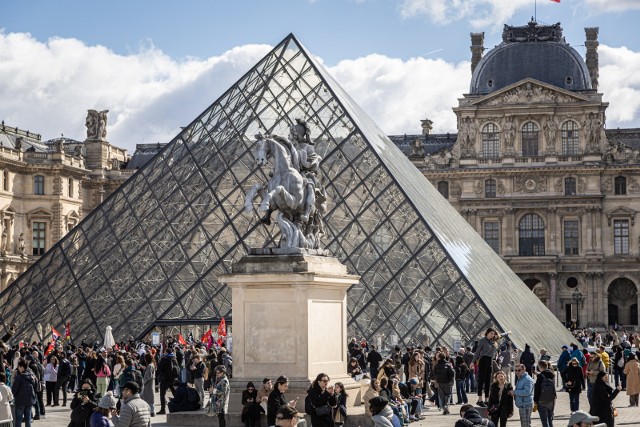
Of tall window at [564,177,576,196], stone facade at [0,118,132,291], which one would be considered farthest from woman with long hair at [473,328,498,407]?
tall window at [564,177,576,196]

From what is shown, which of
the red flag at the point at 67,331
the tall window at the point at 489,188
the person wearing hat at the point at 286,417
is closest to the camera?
the person wearing hat at the point at 286,417

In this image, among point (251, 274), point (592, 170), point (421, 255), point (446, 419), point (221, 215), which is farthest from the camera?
point (592, 170)

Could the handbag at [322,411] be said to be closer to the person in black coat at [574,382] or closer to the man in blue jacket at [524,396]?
the man in blue jacket at [524,396]

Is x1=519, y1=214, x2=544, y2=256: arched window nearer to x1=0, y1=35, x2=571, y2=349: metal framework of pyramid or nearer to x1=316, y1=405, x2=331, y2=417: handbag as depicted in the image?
x1=0, y1=35, x2=571, y2=349: metal framework of pyramid

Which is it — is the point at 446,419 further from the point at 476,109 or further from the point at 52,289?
the point at 476,109

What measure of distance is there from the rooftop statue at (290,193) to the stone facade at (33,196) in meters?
47.8

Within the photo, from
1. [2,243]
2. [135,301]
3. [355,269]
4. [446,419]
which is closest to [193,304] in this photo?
[135,301]

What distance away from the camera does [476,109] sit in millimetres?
68812

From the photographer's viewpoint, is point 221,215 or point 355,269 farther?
point 221,215

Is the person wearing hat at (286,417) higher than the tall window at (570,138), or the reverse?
the tall window at (570,138)

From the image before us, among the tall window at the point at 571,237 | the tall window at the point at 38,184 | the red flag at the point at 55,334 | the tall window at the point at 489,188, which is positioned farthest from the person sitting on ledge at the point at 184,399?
the tall window at the point at 571,237

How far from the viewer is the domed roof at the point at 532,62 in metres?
69.4

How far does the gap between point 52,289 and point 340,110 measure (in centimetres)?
869

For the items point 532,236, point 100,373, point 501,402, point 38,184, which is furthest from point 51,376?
point 532,236
